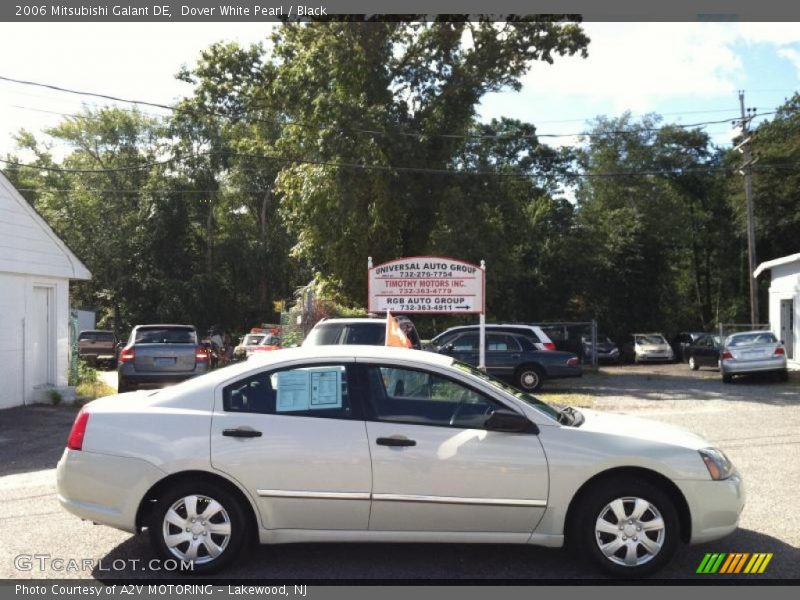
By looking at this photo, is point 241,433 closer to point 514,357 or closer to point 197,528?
point 197,528

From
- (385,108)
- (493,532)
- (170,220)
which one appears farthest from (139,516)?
(170,220)

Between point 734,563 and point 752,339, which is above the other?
point 752,339

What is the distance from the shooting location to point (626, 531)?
526cm

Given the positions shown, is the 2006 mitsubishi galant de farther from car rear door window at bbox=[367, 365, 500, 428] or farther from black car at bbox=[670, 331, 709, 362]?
black car at bbox=[670, 331, 709, 362]

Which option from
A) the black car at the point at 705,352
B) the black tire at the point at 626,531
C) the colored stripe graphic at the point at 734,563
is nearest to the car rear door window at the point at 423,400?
the black tire at the point at 626,531

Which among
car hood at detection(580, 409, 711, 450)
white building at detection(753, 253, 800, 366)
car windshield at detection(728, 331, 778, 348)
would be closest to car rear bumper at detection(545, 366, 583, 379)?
car windshield at detection(728, 331, 778, 348)

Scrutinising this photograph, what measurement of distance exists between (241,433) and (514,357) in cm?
1509

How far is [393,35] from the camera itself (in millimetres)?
26781

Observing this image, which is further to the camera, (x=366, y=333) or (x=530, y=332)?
(x=530, y=332)

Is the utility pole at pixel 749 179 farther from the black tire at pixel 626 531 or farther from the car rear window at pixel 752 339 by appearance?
the black tire at pixel 626 531

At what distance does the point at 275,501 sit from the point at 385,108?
22.2 m

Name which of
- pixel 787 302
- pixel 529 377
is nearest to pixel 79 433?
pixel 529 377

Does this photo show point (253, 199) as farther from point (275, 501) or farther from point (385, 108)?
point (275, 501)

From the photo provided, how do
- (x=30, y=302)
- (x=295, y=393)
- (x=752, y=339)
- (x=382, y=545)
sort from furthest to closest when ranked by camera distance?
(x=752, y=339)
(x=30, y=302)
(x=382, y=545)
(x=295, y=393)
